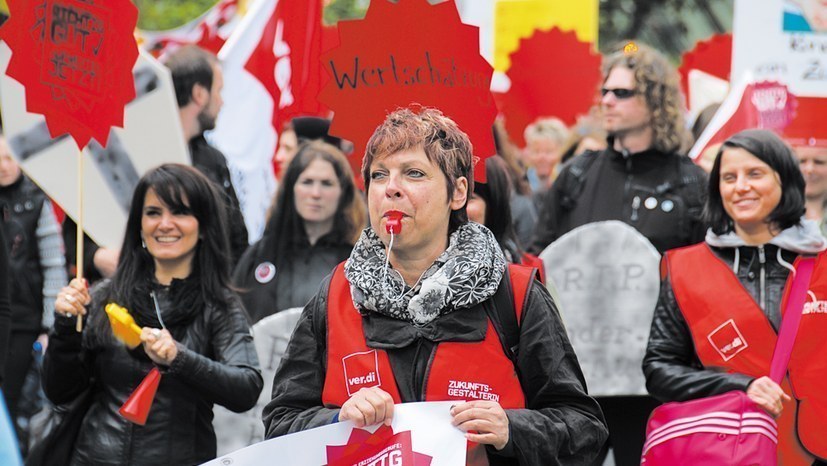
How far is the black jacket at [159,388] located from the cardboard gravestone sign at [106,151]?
1499 mm

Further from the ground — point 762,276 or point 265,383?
point 762,276

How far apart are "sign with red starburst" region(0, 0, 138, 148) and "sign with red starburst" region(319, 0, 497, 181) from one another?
112 centimetres

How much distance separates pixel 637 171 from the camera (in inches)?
279

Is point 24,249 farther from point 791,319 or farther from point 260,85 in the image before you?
point 791,319

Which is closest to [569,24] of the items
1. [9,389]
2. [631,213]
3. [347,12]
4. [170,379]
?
[631,213]

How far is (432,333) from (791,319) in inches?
73.3

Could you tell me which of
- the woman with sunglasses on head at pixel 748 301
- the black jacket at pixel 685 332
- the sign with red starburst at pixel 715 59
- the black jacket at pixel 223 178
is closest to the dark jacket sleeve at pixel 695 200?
the woman with sunglasses on head at pixel 748 301

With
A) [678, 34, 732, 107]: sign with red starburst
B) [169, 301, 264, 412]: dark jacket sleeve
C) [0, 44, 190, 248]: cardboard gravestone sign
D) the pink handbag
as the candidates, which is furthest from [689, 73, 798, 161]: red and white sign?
[169, 301, 264, 412]: dark jacket sleeve

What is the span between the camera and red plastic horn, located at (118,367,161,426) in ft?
15.6

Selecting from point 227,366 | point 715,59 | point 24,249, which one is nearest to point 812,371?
point 227,366

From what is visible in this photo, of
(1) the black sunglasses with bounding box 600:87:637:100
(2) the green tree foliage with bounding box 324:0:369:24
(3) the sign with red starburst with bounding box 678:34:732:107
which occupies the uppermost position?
(2) the green tree foliage with bounding box 324:0:369:24

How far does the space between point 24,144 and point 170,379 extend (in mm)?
2212

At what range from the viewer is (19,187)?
7.75 meters

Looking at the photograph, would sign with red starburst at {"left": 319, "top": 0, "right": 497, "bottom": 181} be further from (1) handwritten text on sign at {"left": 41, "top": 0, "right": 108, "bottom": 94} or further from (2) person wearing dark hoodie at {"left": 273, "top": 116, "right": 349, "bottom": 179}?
(2) person wearing dark hoodie at {"left": 273, "top": 116, "right": 349, "bottom": 179}
